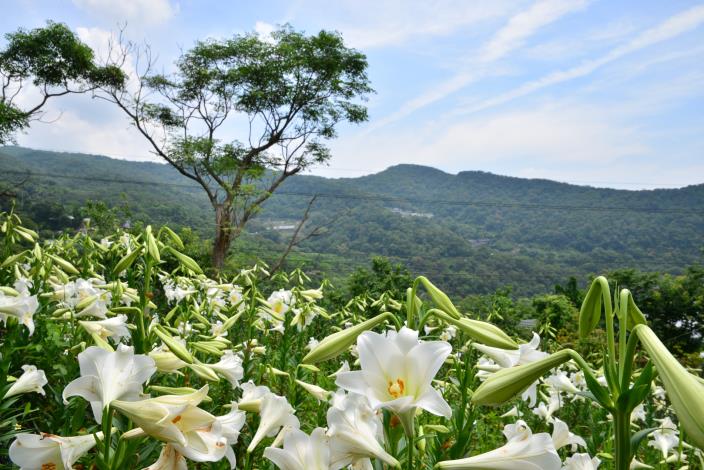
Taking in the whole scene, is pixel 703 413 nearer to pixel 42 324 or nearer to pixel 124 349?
pixel 124 349

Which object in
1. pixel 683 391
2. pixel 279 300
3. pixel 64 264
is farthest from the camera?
pixel 279 300

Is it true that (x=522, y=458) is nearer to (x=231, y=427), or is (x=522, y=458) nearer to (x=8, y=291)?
(x=231, y=427)

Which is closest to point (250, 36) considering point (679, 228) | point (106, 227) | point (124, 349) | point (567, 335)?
point (106, 227)

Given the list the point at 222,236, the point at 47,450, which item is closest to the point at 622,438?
the point at 47,450

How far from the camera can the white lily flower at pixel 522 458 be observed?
2.08ft

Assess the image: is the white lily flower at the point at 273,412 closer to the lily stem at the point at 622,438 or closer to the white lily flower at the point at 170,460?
the white lily flower at the point at 170,460

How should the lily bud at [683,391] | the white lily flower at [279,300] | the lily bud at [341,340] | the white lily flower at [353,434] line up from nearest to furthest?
the lily bud at [683,391]
the white lily flower at [353,434]
the lily bud at [341,340]
the white lily flower at [279,300]

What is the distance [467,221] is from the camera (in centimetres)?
6669

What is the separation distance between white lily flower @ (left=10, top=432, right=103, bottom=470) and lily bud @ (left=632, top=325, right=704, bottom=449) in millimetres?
799

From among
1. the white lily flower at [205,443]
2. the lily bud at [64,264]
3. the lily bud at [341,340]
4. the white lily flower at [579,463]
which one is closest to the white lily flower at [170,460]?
the white lily flower at [205,443]

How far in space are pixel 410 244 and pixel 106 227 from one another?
117 feet

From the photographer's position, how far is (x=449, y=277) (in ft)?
99.2

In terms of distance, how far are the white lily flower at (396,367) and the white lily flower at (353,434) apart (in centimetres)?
4

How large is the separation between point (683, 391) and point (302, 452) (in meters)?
0.54
